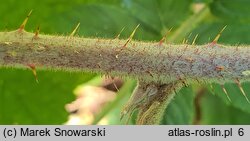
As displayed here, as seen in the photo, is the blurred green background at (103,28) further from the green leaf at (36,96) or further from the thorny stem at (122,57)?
the thorny stem at (122,57)

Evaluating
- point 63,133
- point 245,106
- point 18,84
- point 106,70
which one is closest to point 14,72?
point 18,84

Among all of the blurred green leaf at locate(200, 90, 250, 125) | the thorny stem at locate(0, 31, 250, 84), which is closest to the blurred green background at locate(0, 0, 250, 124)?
the thorny stem at locate(0, 31, 250, 84)

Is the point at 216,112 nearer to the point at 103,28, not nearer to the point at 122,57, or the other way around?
the point at 103,28

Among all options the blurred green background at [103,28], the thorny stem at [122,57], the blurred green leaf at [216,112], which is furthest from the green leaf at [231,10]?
the blurred green leaf at [216,112]

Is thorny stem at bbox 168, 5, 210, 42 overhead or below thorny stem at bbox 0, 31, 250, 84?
overhead

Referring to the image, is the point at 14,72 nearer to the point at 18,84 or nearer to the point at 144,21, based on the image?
the point at 18,84

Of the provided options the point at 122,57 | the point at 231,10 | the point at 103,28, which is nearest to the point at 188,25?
the point at 231,10

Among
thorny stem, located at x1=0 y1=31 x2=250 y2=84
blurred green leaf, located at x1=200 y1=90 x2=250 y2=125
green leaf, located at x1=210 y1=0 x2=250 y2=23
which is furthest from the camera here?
blurred green leaf, located at x1=200 y1=90 x2=250 y2=125

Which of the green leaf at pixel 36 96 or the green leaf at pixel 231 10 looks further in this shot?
the green leaf at pixel 36 96

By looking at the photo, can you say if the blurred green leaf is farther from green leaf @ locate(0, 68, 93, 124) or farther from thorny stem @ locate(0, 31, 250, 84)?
thorny stem @ locate(0, 31, 250, 84)

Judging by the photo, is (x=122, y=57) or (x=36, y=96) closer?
(x=122, y=57)
